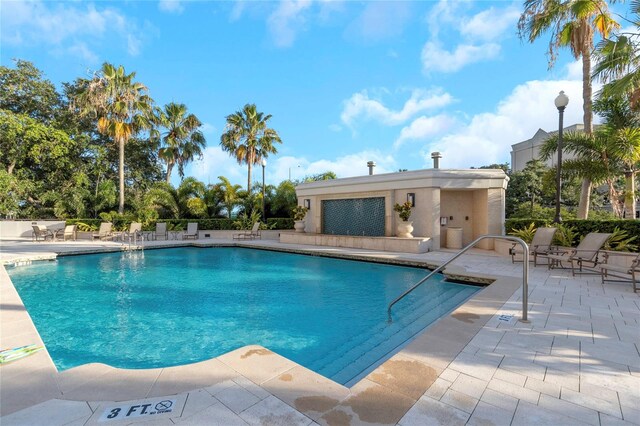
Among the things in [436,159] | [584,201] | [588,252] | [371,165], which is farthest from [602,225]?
[371,165]

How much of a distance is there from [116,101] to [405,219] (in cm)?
2001

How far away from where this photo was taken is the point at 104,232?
17781 mm

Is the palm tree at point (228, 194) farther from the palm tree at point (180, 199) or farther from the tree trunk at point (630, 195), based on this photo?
the tree trunk at point (630, 195)

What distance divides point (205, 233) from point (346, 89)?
13445mm

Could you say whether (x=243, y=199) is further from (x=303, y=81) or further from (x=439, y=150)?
(x=439, y=150)

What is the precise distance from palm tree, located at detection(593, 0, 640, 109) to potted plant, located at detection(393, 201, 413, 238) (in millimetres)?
7280

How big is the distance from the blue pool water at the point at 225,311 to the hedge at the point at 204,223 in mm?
8979

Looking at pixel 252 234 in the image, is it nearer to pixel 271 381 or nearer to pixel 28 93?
pixel 271 381

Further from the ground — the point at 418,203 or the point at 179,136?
the point at 179,136

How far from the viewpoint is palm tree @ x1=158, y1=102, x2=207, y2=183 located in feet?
78.1

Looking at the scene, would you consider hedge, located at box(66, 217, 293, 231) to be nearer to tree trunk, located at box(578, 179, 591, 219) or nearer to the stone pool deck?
tree trunk, located at box(578, 179, 591, 219)

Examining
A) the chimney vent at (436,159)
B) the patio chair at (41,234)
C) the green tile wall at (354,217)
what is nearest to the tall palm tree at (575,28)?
the chimney vent at (436,159)

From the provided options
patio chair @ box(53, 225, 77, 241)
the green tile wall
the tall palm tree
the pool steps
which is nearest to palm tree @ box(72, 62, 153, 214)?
patio chair @ box(53, 225, 77, 241)

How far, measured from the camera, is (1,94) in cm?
2308
